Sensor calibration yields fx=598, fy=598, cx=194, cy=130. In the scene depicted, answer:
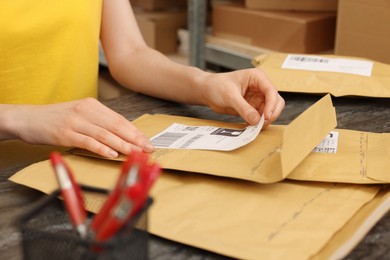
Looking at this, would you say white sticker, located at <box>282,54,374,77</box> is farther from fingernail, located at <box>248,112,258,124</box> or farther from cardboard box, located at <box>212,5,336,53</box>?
cardboard box, located at <box>212,5,336,53</box>

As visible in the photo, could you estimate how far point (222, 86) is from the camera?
3.20ft

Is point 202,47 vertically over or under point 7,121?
under

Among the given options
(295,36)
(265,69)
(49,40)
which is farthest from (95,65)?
(295,36)

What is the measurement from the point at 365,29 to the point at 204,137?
0.91 m

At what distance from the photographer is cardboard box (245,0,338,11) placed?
6.34 ft

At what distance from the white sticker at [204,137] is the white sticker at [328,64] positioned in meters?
0.35

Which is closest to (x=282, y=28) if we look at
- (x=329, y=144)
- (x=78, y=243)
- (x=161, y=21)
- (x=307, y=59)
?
(x=161, y=21)

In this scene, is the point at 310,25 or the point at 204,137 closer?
the point at 204,137

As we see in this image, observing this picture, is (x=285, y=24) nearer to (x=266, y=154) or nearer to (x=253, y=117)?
(x=253, y=117)

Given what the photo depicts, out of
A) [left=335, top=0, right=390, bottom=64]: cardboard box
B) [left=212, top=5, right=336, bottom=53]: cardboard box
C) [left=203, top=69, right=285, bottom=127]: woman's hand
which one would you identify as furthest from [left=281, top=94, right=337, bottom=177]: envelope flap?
[left=212, top=5, right=336, bottom=53]: cardboard box

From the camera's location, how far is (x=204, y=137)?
82 cm

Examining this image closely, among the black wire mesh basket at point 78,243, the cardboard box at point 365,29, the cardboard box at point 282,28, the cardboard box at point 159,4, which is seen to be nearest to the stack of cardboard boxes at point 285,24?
the cardboard box at point 282,28

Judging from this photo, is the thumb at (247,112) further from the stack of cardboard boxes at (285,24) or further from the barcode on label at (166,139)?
the stack of cardboard boxes at (285,24)

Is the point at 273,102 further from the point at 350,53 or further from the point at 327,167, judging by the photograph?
the point at 350,53
